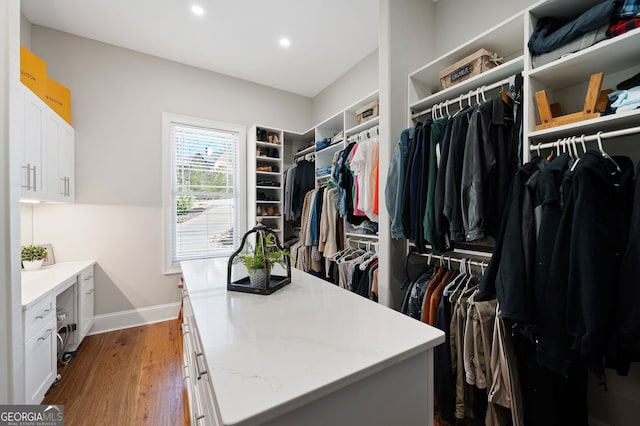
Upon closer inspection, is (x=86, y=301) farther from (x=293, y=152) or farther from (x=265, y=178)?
(x=293, y=152)

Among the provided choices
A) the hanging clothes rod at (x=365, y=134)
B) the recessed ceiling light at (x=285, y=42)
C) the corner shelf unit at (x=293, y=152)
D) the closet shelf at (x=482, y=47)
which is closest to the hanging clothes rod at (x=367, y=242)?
the corner shelf unit at (x=293, y=152)

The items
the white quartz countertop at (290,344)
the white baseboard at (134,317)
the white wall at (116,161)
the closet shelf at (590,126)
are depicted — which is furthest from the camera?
the white baseboard at (134,317)

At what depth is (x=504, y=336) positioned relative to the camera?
1308mm

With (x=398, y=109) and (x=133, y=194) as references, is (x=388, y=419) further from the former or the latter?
(x=133, y=194)

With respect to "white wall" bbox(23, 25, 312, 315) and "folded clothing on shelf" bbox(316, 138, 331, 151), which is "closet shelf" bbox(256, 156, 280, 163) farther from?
"white wall" bbox(23, 25, 312, 315)

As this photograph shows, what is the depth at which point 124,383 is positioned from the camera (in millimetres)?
1964

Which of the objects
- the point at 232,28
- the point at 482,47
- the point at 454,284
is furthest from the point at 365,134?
the point at 232,28

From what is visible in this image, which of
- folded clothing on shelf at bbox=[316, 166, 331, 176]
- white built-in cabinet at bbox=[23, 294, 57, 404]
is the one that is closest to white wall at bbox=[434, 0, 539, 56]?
folded clothing on shelf at bbox=[316, 166, 331, 176]

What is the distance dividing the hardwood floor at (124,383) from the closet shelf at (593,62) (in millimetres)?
2920

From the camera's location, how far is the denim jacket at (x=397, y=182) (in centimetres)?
185

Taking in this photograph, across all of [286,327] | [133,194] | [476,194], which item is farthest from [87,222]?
[476,194]

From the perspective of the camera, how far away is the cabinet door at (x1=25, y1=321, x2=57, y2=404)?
4.96ft

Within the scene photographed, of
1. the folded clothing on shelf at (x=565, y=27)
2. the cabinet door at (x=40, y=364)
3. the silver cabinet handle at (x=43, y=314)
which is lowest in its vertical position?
the cabinet door at (x=40, y=364)

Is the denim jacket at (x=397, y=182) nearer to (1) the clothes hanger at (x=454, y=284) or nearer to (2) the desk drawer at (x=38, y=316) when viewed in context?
(1) the clothes hanger at (x=454, y=284)
